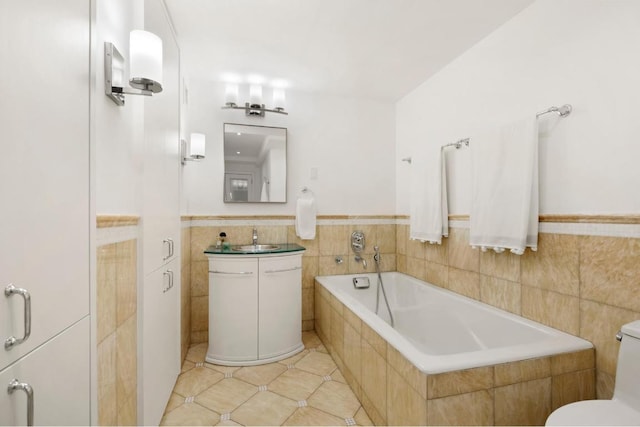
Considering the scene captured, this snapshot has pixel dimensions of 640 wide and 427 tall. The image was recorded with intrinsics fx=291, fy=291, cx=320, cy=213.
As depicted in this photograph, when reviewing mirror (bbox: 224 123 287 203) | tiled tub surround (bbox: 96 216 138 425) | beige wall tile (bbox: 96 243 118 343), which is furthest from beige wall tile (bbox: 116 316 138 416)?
mirror (bbox: 224 123 287 203)

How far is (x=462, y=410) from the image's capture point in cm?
113

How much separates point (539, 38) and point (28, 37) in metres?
2.20

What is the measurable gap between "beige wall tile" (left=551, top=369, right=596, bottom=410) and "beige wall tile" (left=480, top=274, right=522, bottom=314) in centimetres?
44

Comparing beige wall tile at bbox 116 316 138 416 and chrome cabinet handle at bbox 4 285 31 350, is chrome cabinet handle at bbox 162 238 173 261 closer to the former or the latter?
beige wall tile at bbox 116 316 138 416

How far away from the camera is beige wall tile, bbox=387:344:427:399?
1122 mm

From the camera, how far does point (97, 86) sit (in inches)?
36.9

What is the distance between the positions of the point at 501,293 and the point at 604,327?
1.77ft

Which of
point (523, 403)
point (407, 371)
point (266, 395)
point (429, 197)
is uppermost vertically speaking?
point (429, 197)

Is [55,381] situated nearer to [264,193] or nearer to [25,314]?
[25,314]

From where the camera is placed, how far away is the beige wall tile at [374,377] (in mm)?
1440

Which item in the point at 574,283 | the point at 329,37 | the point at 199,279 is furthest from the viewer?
the point at 199,279

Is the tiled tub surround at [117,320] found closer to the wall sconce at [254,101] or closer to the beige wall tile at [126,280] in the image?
the beige wall tile at [126,280]

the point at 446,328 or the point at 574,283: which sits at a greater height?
the point at 574,283

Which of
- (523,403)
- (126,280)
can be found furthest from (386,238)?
(126,280)
